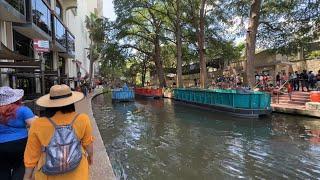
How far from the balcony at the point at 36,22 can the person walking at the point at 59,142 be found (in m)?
17.5

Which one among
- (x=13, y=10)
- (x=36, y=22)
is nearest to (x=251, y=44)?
(x=36, y=22)

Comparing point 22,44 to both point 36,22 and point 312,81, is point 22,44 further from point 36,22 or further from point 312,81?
point 312,81

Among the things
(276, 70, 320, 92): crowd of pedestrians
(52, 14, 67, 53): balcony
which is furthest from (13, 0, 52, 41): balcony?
(276, 70, 320, 92): crowd of pedestrians

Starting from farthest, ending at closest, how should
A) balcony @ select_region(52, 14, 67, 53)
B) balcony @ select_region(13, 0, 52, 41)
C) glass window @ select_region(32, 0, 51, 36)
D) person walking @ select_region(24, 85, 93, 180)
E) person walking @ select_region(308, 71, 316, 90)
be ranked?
1. balcony @ select_region(52, 14, 67, 53)
2. person walking @ select_region(308, 71, 316, 90)
3. glass window @ select_region(32, 0, 51, 36)
4. balcony @ select_region(13, 0, 52, 41)
5. person walking @ select_region(24, 85, 93, 180)

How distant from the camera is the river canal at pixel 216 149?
940 cm

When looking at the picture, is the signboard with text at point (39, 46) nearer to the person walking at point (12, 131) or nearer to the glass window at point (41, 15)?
the person walking at point (12, 131)

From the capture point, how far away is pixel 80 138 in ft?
11.6

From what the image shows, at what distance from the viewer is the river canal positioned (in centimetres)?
940

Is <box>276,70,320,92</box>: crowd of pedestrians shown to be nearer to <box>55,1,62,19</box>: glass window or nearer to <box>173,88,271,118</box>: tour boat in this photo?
<box>173,88,271,118</box>: tour boat

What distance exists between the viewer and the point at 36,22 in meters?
22.0

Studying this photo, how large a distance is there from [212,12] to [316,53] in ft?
35.3

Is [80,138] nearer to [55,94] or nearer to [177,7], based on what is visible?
[55,94]

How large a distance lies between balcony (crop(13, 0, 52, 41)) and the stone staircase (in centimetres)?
1412

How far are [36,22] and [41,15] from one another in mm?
1916
